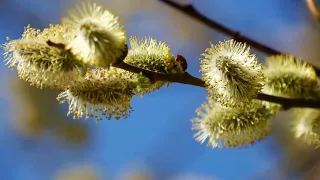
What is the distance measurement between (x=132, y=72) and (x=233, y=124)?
1.09 feet

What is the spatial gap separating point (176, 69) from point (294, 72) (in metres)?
0.36

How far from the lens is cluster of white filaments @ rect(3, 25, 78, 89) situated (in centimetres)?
87

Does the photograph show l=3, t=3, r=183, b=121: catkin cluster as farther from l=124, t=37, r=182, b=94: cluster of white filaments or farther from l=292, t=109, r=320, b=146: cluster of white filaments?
l=292, t=109, r=320, b=146: cluster of white filaments

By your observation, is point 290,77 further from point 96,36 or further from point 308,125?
point 96,36

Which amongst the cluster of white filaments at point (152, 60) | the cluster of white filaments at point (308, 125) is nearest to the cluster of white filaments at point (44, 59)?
the cluster of white filaments at point (152, 60)

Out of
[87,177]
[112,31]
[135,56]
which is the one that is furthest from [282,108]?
[87,177]

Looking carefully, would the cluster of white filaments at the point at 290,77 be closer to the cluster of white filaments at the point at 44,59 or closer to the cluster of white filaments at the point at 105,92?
the cluster of white filaments at the point at 105,92

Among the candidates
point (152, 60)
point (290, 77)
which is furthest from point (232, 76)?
point (290, 77)

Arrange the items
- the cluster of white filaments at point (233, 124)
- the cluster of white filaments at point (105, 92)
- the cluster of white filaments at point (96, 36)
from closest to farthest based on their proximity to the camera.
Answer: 1. the cluster of white filaments at point (96, 36)
2. the cluster of white filaments at point (105, 92)
3. the cluster of white filaments at point (233, 124)

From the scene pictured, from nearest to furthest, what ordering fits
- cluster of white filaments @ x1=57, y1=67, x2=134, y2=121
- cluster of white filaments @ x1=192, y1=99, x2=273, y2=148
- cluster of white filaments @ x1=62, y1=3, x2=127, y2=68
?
1. cluster of white filaments @ x1=62, y1=3, x2=127, y2=68
2. cluster of white filaments @ x1=57, y1=67, x2=134, y2=121
3. cluster of white filaments @ x1=192, y1=99, x2=273, y2=148

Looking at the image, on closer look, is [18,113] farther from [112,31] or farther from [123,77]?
[112,31]

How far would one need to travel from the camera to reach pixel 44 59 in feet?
2.90

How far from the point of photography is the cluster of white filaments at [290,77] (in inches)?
47.1

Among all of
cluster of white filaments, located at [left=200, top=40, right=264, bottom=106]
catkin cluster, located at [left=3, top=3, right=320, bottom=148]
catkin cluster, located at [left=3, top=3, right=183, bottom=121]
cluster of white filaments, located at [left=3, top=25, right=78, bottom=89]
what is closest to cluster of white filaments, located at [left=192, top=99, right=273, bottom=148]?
catkin cluster, located at [left=3, top=3, right=320, bottom=148]
